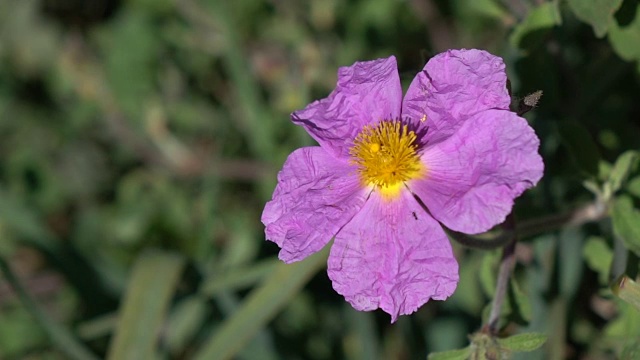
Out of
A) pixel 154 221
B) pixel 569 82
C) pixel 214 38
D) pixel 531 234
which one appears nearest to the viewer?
pixel 531 234

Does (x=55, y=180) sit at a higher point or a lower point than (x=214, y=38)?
lower

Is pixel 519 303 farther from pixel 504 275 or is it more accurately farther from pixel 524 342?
pixel 524 342

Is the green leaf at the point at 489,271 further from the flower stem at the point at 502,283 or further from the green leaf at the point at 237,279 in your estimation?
the green leaf at the point at 237,279

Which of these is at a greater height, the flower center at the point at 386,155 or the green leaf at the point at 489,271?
the flower center at the point at 386,155


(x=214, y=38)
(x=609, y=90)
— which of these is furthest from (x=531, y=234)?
(x=214, y=38)

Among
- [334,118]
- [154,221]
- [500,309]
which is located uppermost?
[334,118]

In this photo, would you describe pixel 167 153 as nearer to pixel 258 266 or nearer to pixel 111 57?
pixel 111 57

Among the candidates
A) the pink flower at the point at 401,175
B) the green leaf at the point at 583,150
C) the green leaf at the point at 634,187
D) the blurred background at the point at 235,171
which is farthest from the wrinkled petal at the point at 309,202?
the green leaf at the point at 634,187
